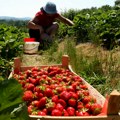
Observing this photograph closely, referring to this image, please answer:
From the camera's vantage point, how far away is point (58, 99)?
318 centimetres

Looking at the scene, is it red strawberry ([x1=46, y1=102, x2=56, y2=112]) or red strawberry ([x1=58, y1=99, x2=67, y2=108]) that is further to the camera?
red strawberry ([x1=58, y1=99, x2=67, y2=108])

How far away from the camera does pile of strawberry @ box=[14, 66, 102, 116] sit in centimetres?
296

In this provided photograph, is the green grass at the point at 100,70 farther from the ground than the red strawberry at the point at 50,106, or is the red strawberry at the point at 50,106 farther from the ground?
the red strawberry at the point at 50,106

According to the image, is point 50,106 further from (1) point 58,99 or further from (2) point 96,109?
(2) point 96,109

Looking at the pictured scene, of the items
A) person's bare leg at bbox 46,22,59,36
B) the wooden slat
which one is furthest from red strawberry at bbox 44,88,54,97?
person's bare leg at bbox 46,22,59,36

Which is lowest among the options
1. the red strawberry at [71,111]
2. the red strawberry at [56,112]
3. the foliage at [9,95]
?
the red strawberry at [71,111]

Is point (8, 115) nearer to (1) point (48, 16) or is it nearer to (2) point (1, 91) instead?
(2) point (1, 91)

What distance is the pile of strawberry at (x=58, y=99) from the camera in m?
2.96

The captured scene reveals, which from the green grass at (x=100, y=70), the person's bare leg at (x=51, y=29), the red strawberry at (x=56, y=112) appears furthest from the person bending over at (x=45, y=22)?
the red strawberry at (x=56, y=112)

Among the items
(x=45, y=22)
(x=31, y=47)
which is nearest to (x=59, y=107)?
(x=31, y=47)

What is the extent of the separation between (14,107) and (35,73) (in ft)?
9.23

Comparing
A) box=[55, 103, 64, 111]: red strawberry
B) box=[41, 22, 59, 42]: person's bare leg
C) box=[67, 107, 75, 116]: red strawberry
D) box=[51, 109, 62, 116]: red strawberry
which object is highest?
box=[41, 22, 59, 42]: person's bare leg

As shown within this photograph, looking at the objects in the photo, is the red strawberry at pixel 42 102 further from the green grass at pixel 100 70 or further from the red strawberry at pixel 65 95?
the green grass at pixel 100 70

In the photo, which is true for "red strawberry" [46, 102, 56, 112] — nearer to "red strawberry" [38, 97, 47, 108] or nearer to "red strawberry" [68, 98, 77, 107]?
"red strawberry" [38, 97, 47, 108]
